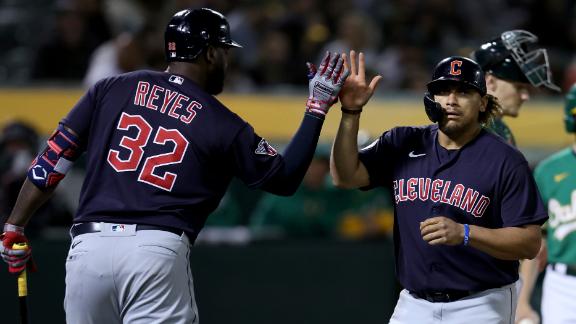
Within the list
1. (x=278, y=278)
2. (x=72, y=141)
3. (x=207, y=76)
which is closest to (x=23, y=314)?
(x=72, y=141)

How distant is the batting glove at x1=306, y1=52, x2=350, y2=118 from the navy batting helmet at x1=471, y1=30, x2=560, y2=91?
122 cm

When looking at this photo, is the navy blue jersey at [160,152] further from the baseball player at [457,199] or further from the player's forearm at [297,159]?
the baseball player at [457,199]

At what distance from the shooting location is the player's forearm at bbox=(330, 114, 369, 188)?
15.0 ft

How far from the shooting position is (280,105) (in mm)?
9594

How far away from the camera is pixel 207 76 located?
4.61 m

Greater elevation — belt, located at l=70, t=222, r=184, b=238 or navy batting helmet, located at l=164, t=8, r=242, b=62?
navy batting helmet, located at l=164, t=8, r=242, b=62

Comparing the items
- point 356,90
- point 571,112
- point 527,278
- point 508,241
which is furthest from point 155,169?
point 571,112

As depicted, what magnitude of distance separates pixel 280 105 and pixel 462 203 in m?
5.32

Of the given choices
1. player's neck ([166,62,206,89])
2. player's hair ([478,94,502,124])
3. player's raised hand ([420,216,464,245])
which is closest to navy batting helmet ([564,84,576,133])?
player's hair ([478,94,502,124])

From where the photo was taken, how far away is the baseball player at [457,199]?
436 cm

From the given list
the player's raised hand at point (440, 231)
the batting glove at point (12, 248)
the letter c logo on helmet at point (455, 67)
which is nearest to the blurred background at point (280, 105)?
the batting glove at point (12, 248)

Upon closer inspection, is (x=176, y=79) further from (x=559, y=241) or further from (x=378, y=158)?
(x=559, y=241)

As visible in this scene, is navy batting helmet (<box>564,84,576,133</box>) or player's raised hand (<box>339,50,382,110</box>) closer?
player's raised hand (<box>339,50,382,110</box>)

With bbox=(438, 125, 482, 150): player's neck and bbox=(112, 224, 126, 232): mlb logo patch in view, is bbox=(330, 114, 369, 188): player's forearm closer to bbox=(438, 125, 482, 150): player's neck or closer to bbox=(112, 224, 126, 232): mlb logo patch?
bbox=(438, 125, 482, 150): player's neck
